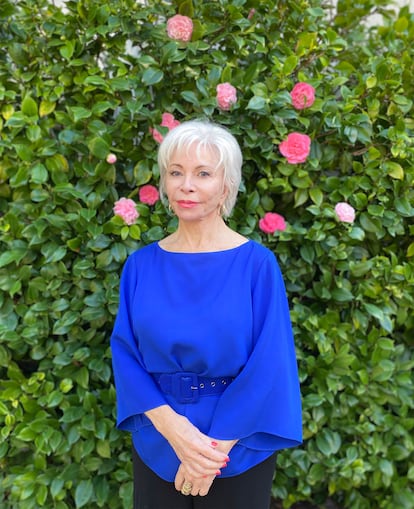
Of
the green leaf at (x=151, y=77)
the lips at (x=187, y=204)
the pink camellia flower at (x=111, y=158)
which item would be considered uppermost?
the green leaf at (x=151, y=77)

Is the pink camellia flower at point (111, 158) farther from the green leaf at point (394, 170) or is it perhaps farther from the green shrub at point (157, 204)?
the green leaf at point (394, 170)

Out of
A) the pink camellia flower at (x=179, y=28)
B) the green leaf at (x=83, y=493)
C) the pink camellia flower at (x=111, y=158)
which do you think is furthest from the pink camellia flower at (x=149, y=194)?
the green leaf at (x=83, y=493)

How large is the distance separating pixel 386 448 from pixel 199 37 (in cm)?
195

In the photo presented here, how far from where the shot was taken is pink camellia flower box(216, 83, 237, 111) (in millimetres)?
1834

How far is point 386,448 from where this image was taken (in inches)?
84.7

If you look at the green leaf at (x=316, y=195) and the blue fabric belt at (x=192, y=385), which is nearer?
the blue fabric belt at (x=192, y=385)

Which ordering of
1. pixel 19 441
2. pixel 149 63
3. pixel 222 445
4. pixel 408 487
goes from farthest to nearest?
1. pixel 408 487
2. pixel 19 441
3. pixel 149 63
4. pixel 222 445

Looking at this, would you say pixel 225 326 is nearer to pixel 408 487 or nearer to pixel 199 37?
pixel 199 37

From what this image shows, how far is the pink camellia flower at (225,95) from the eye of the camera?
1.83m

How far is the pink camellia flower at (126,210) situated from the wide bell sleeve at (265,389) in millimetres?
718

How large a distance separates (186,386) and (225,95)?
1106mm

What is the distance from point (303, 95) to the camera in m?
1.87

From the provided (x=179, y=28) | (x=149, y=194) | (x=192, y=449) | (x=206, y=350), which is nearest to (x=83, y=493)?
(x=192, y=449)

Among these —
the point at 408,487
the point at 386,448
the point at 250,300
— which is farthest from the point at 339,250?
the point at 408,487
